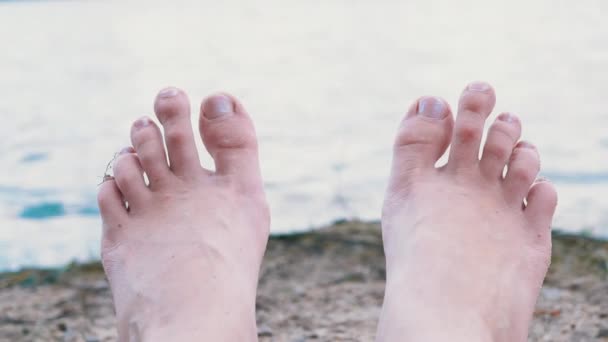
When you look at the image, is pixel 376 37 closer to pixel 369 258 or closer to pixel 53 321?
pixel 369 258

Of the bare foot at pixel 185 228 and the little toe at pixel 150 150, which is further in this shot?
the little toe at pixel 150 150

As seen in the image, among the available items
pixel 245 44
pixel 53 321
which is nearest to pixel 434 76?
pixel 245 44

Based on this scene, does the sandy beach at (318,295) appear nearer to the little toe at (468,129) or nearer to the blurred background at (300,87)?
the blurred background at (300,87)

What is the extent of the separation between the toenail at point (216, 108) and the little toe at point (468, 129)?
442 millimetres

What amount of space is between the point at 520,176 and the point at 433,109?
8.2 inches

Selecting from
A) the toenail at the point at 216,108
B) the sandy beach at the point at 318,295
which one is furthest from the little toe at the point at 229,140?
the sandy beach at the point at 318,295

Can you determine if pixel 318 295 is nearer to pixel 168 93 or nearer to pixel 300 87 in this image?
pixel 168 93

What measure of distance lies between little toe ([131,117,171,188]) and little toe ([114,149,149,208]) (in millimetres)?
15

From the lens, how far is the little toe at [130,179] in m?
1.32

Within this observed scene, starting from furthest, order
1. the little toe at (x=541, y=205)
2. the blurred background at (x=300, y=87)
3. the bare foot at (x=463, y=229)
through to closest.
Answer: the blurred background at (x=300, y=87) → the little toe at (x=541, y=205) → the bare foot at (x=463, y=229)

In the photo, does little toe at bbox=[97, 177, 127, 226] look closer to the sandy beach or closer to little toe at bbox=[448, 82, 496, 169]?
the sandy beach

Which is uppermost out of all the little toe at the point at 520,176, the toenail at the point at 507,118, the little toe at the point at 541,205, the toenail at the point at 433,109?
the toenail at the point at 433,109

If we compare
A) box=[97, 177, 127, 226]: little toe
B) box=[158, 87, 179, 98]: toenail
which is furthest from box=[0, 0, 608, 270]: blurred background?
box=[158, 87, 179, 98]: toenail

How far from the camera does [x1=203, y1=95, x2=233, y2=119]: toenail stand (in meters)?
1.36
